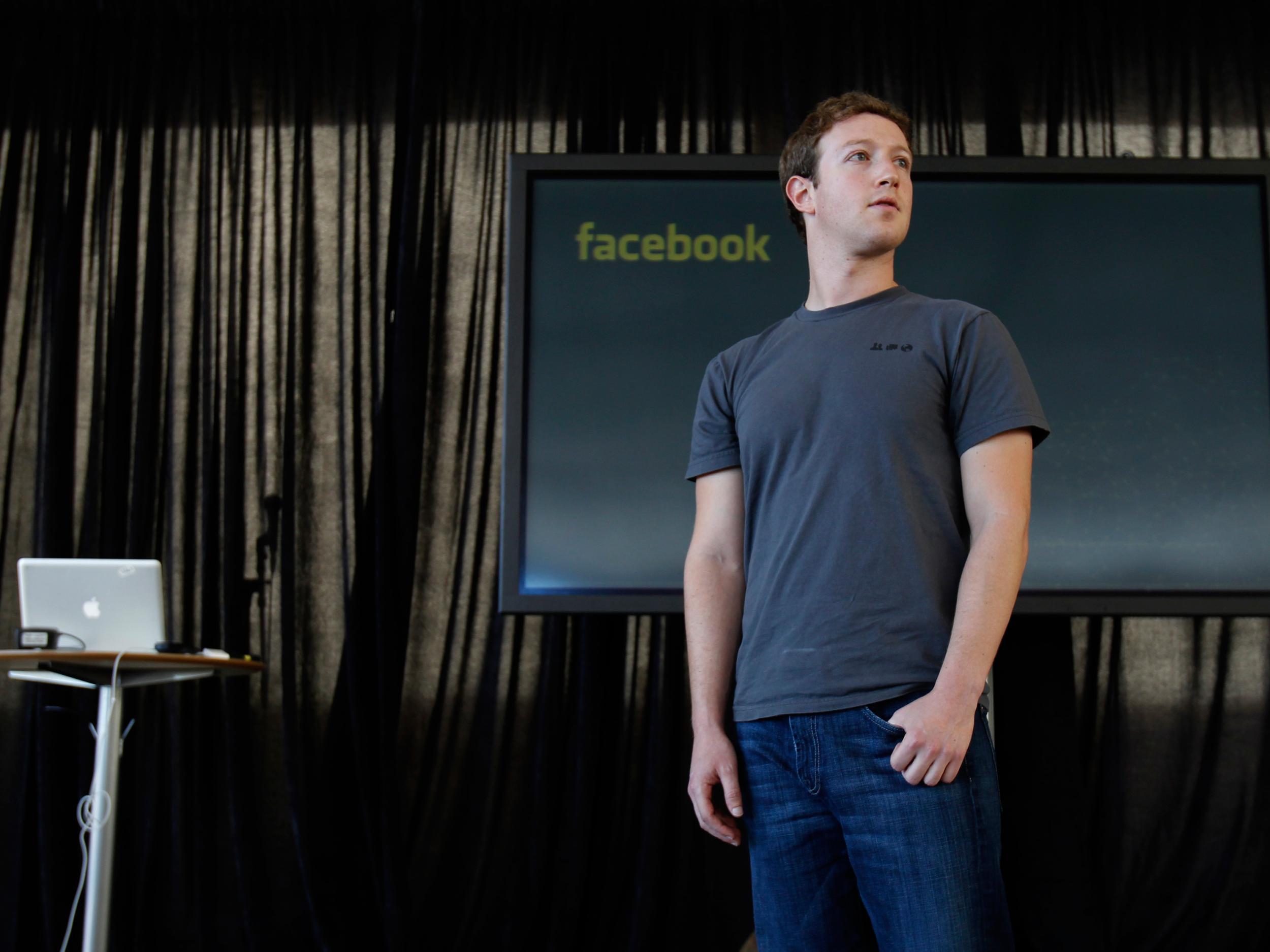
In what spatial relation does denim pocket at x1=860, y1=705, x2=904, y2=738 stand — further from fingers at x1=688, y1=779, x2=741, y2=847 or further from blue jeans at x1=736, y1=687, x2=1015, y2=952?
fingers at x1=688, y1=779, x2=741, y2=847

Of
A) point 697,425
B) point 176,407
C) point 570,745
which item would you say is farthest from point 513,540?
point 176,407

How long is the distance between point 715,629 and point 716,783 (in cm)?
18

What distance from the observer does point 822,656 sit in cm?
117

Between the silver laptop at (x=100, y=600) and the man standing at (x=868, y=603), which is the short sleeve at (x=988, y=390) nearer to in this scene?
the man standing at (x=868, y=603)

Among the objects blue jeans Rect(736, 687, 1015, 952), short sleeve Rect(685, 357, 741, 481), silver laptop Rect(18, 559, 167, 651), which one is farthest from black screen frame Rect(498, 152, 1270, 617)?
blue jeans Rect(736, 687, 1015, 952)

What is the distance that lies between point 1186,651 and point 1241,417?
2.68 feet

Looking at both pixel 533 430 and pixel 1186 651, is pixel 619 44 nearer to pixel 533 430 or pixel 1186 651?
pixel 533 430

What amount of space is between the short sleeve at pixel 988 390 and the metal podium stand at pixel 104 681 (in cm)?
171

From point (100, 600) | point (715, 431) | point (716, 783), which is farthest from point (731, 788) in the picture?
point (100, 600)

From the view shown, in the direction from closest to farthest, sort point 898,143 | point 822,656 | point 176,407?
point 822,656 → point 898,143 → point 176,407

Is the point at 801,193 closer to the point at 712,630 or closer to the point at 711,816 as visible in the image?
the point at 712,630

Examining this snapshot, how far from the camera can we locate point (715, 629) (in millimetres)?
1355

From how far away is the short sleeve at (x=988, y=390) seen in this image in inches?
46.7

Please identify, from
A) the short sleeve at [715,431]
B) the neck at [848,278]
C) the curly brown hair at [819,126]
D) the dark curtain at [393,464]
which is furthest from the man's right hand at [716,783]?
the dark curtain at [393,464]
